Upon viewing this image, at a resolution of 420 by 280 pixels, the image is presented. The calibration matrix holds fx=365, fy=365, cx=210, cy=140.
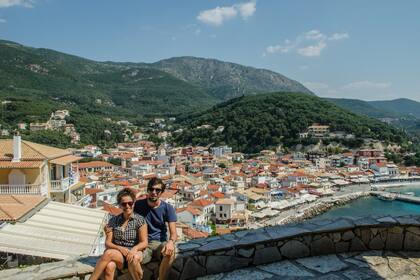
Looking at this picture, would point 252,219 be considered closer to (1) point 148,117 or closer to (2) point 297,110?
(2) point 297,110

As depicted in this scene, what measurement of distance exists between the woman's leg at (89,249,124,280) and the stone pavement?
2.94 feet

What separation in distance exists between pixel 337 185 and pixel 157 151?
4638 cm

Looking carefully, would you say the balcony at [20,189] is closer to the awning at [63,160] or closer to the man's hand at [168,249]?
the awning at [63,160]

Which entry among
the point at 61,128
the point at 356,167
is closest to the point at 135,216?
the point at 356,167

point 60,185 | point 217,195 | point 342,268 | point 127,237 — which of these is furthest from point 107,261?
point 217,195

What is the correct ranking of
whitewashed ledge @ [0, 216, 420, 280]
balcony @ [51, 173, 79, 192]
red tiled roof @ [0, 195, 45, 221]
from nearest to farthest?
1. whitewashed ledge @ [0, 216, 420, 280]
2. red tiled roof @ [0, 195, 45, 221]
3. balcony @ [51, 173, 79, 192]

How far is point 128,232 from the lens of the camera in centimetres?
339

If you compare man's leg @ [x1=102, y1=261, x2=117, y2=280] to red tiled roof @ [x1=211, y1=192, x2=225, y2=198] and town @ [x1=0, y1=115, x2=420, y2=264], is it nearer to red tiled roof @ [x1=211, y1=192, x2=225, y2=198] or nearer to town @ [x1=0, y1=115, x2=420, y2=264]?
town @ [x1=0, y1=115, x2=420, y2=264]

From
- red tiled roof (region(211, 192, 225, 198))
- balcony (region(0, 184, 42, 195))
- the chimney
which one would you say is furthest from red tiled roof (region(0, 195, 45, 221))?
red tiled roof (region(211, 192, 225, 198))

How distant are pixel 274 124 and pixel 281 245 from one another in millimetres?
98915

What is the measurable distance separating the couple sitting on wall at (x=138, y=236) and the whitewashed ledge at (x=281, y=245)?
0.57ft

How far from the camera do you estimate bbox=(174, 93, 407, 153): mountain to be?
319ft

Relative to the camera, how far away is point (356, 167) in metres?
78.1

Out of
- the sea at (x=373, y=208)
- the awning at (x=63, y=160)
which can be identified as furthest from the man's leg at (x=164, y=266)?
the sea at (x=373, y=208)
